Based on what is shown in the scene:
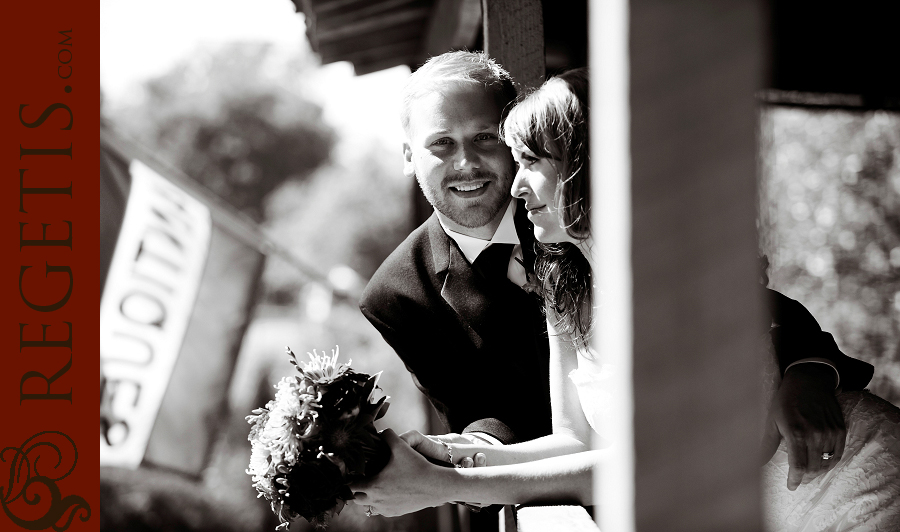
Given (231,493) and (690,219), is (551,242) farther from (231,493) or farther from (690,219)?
(231,493)

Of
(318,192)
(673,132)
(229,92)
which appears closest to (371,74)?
(673,132)

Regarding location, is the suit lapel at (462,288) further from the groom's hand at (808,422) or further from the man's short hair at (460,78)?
the groom's hand at (808,422)

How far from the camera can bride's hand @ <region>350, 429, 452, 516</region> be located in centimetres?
153

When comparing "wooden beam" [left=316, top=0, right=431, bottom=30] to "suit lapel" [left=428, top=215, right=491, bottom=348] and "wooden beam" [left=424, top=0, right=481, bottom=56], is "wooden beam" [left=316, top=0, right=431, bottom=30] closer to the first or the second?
"wooden beam" [left=424, top=0, right=481, bottom=56]

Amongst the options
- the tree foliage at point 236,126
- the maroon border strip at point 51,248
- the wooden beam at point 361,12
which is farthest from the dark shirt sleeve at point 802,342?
the tree foliage at point 236,126

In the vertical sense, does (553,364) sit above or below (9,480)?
above

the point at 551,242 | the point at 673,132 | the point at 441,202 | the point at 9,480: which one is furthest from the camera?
the point at 9,480

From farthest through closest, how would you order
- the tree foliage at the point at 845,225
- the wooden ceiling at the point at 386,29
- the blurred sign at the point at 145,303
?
the tree foliage at the point at 845,225
the blurred sign at the point at 145,303
the wooden ceiling at the point at 386,29

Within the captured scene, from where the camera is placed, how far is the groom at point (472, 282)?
6.32ft

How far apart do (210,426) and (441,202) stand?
4.95 meters

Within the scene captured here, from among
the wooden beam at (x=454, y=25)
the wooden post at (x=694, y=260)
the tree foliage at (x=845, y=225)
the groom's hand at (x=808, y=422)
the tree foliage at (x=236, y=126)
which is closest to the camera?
the wooden post at (x=694, y=260)

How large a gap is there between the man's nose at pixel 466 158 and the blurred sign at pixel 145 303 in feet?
14.4

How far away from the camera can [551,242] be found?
1.69m

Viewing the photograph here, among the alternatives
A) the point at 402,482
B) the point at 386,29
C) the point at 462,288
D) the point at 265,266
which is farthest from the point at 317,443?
the point at 265,266
